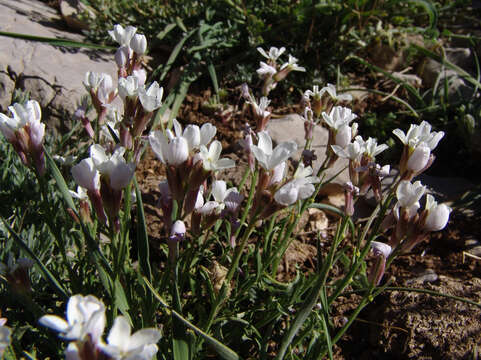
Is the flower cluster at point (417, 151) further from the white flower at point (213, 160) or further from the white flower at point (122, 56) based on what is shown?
the white flower at point (122, 56)

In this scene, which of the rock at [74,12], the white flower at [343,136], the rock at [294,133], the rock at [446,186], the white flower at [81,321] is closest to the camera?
the white flower at [81,321]

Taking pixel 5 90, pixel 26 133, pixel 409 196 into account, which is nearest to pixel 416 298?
pixel 409 196

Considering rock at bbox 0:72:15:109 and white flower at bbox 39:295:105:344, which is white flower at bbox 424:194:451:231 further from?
rock at bbox 0:72:15:109

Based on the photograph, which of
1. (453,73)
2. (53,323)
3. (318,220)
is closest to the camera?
(53,323)

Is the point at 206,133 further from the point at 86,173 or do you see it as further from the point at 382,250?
the point at 382,250

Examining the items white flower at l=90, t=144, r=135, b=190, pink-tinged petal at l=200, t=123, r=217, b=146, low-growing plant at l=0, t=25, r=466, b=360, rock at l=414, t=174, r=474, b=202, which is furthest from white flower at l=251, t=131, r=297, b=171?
rock at l=414, t=174, r=474, b=202

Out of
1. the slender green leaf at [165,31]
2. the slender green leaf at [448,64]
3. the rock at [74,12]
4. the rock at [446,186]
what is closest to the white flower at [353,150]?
the rock at [446,186]
